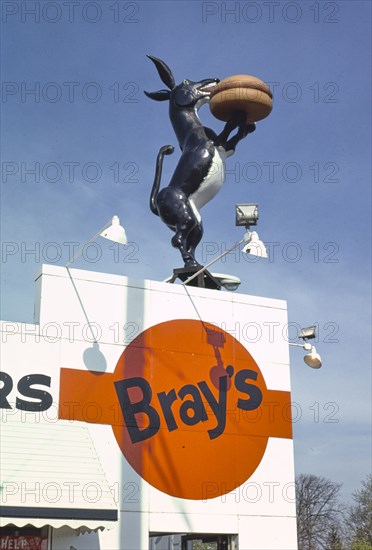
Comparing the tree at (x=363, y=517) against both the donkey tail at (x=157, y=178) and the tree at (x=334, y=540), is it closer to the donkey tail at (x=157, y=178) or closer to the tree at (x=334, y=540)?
the tree at (x=334, y=540)

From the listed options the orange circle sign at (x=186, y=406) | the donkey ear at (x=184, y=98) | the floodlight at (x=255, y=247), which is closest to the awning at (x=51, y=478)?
the orange circle sign at (x=186, y=406)

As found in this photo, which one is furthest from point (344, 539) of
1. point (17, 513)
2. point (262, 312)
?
point (17, 513)

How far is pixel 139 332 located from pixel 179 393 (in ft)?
3.70

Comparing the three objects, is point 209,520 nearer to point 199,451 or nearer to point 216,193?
point 199,451

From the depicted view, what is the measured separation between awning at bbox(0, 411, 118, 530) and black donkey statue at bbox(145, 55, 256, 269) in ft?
13.7

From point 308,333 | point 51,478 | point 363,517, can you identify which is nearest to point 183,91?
point 308,333

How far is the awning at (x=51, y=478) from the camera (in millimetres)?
8953

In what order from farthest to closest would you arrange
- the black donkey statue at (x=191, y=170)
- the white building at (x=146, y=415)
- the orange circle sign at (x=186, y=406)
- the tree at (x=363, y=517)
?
the tree at (x=363, y=517), the black donkey statue at (x=191, y=170), the orange circle sign at (x=186, y=406), the white building at (x=146, y=415)

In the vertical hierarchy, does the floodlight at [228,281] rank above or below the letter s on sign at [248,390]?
above

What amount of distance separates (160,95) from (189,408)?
249 inches

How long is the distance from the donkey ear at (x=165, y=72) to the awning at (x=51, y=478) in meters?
7.18

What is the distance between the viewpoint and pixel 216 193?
1398 centimetres

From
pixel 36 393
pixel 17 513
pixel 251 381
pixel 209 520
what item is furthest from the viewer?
pixel 251 381

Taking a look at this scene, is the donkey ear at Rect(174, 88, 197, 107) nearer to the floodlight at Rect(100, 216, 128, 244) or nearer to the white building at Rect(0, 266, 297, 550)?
the white building at Rect(0, 266, 297, 550)
